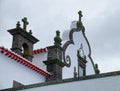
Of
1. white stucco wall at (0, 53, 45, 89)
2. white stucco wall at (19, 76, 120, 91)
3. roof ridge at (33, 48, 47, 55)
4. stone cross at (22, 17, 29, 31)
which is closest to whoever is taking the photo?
white stucco wall at (19, 76, 120, 91)

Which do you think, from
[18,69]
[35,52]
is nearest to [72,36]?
[35,52]

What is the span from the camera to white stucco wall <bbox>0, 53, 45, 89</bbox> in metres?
16.4

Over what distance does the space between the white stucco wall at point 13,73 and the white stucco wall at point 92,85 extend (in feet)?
12.5

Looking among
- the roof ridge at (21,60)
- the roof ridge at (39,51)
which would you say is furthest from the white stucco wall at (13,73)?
the roof ridge at (39,51)

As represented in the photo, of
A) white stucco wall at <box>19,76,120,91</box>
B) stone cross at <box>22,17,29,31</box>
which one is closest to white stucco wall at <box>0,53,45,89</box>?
stone cross at <box>22,17,29,31</box>

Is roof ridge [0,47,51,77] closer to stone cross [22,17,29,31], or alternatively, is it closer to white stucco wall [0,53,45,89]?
white stucco wall [0,53,45,89]

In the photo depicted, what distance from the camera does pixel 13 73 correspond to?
→ 671 inches

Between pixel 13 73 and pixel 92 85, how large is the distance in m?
5.63

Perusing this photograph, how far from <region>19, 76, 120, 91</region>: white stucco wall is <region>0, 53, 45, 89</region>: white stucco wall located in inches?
149

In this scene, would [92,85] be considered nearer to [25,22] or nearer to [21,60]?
[21,60]

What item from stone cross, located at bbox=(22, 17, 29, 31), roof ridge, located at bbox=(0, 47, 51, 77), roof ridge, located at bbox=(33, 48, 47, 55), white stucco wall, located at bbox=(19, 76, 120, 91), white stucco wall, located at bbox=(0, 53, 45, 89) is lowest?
white stucco wall, located at bbox=(19, 76, 120, 91)

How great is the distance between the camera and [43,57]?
20.3 metres

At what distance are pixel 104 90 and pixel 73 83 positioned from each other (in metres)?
1.19

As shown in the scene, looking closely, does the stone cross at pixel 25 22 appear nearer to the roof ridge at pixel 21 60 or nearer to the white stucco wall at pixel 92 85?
the roof ridge at pixel 21 60
